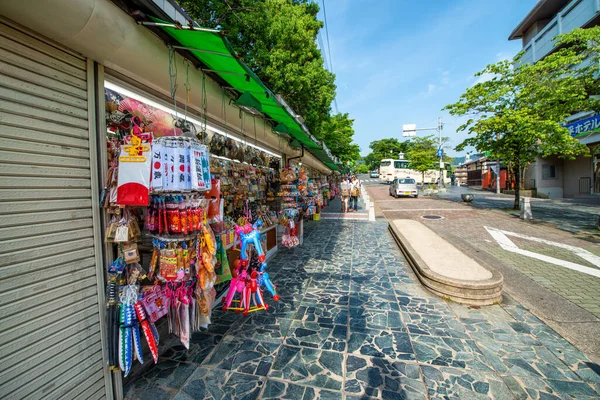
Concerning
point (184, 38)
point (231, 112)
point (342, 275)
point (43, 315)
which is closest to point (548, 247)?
point (342, 275)

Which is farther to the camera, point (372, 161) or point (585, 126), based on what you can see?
point (372, 161)

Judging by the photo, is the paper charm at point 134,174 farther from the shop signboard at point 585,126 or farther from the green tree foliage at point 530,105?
the shop signboard at point 585,126

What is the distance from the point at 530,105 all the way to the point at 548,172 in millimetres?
14105

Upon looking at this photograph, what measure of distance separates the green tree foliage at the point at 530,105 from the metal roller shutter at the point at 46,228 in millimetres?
16104

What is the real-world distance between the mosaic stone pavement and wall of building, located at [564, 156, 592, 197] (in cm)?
2493

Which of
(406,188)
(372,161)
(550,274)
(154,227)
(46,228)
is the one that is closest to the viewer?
(46,228)

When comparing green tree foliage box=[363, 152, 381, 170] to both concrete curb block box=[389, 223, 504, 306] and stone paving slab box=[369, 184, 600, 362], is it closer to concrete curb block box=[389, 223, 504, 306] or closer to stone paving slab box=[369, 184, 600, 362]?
stone paving slab box=[369, 184, 600, 362]

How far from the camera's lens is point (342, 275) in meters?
5.71

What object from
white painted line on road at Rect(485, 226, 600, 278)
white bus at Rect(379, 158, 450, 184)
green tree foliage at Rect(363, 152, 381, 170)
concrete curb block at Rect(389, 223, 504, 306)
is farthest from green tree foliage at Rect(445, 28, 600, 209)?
green tree foliage at Rect(363, 152, 381, 170)

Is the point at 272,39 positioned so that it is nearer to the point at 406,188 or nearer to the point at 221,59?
the point at 221,59

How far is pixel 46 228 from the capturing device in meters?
2.00

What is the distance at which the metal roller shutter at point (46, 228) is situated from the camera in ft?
5.85

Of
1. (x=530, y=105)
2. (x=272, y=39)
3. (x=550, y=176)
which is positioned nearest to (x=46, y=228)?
(x=272, y=39)

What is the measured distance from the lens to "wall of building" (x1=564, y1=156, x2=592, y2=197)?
2005 cm
